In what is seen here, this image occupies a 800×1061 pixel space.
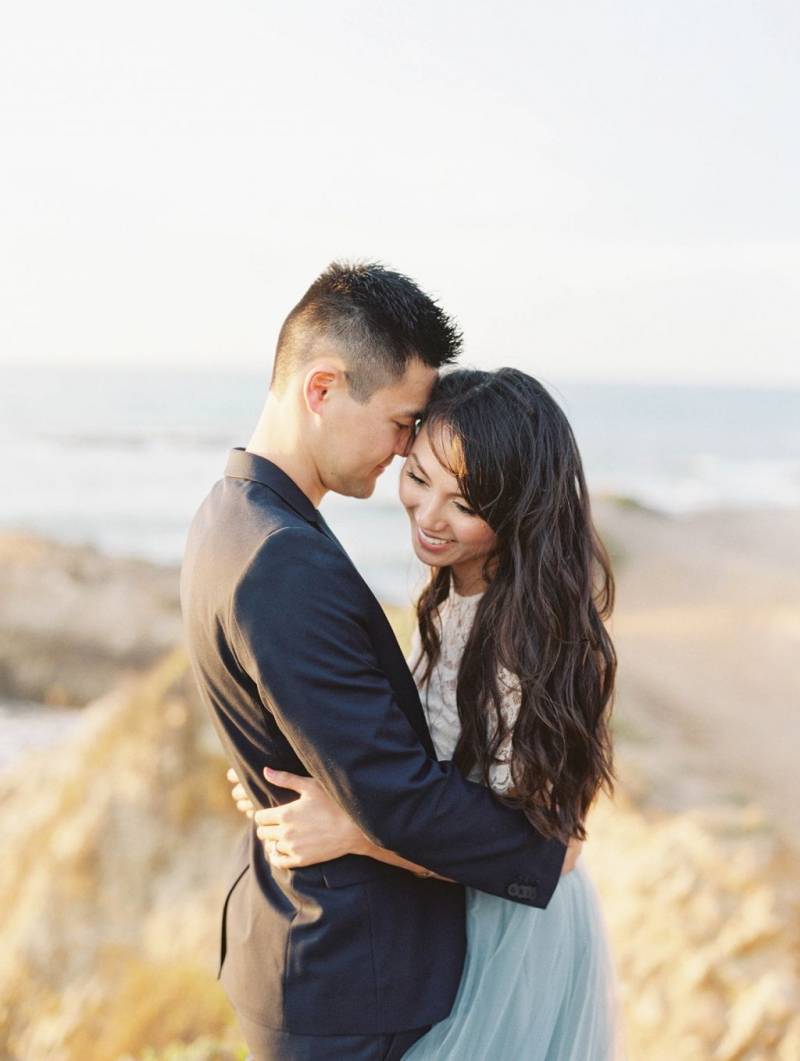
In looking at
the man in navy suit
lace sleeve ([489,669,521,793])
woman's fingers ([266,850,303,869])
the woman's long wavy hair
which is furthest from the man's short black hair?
woman's fingers ([266,850,303,869])

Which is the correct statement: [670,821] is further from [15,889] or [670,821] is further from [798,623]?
[798,623]

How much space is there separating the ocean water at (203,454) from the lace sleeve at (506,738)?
1126 centimetres

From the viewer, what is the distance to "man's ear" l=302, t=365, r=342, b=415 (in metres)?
2.06

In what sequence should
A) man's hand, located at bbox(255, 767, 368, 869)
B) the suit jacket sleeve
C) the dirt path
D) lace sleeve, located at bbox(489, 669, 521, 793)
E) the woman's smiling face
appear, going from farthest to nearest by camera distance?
the dirt path
the woman's smiling face
lace sleeve, located at bbox(489, 669, 521, 793)
man's hand, located at bbox(255, 767, 368, 869)
the suit jacket sleeve

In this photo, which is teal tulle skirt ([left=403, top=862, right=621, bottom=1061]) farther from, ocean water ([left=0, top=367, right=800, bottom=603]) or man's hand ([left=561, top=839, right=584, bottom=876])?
ocean water ([left=0, top=367, right=800, bottom=603])

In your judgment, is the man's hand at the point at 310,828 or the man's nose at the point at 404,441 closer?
the man's hand at the point at 310,828

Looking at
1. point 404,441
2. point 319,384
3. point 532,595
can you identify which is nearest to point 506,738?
point 532,595

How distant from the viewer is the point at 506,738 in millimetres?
2016

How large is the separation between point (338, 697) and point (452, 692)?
0.51m

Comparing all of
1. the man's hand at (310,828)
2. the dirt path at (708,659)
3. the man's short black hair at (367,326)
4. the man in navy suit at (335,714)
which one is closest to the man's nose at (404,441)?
the man in navy suit at (335,714)

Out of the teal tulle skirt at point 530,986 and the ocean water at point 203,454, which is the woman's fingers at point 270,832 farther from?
the ocean water at point 203,454

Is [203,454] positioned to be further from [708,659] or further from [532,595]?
[532,595]

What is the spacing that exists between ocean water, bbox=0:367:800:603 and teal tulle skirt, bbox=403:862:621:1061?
Result: 36.6 ft

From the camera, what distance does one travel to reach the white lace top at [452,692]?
2.02 meters
